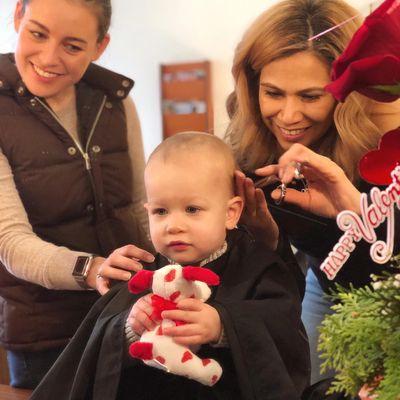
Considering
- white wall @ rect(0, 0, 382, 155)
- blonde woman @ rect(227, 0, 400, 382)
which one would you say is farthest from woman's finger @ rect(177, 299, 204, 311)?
white wall @ rect(0, 0, 382, 155)

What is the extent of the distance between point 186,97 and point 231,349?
8.04 feet

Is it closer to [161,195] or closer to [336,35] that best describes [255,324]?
[161,195]

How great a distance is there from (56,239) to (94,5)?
504mm

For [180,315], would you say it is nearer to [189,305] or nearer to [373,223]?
[189,305]

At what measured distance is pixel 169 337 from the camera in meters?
0.83

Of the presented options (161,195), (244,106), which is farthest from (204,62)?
(161,195)

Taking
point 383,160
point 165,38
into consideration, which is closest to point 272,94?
point 383,160

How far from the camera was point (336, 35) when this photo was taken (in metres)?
1.27

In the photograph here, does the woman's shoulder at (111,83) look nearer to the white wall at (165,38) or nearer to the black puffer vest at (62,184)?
the black puffer vest at (62,184)

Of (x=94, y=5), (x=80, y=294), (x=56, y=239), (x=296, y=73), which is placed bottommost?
(x=80, y=294)

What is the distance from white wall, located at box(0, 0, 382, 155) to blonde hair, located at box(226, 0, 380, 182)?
5.22 ft

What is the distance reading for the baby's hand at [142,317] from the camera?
0.86 m

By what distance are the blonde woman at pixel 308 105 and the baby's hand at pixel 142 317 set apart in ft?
1.15

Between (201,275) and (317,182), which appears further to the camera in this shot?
(317,182)
